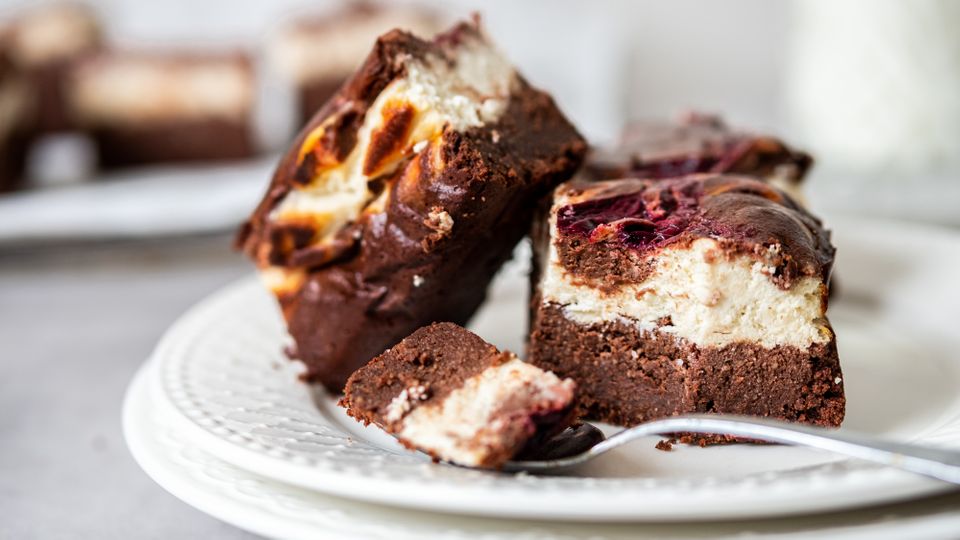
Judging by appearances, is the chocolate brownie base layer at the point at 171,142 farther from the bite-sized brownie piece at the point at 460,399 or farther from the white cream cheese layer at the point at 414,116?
the bite-sized brownie piece at the point at 460,399

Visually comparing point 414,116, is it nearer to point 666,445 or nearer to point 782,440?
point 666,445

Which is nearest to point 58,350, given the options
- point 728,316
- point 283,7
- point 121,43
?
point 728,316

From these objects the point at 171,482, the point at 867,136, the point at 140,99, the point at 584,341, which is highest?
the point at 867,136

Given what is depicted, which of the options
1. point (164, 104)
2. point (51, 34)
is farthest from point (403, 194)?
point (51, 34)

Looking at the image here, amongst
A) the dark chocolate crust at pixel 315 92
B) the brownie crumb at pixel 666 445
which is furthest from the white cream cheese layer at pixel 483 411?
the dark chocolate crust at pixel 315 92

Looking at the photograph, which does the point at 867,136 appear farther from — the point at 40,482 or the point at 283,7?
the point at 283,7

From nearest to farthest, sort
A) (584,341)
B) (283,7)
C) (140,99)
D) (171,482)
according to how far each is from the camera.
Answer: (171,482), (584,341), (140,99), (283,7)

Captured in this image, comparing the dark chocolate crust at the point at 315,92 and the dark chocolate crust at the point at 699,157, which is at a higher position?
the dark chocolate crust at the point at 699,157
